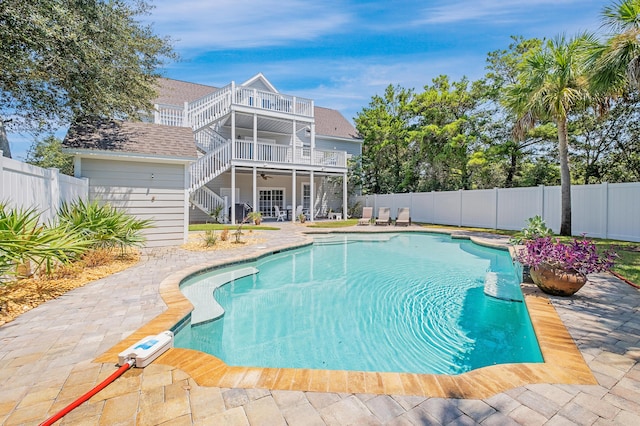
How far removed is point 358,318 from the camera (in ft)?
14.5

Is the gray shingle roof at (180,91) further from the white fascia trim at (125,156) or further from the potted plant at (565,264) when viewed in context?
the potted plant at (565,264)

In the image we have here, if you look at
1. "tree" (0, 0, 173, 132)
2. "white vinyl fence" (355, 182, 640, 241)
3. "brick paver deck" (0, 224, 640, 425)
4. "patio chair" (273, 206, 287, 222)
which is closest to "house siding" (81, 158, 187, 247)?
"tree" (0, 0, 173, 132)

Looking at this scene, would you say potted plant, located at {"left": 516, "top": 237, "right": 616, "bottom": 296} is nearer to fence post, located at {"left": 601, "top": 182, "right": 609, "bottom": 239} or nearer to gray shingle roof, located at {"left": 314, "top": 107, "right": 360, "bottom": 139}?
fence post, located at {"left": 601, "top": 182, "right": 609, "bottom": 239}

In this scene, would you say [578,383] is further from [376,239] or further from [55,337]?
[376,239]

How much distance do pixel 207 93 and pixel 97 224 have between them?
635 inches

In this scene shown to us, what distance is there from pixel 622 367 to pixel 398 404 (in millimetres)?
1998

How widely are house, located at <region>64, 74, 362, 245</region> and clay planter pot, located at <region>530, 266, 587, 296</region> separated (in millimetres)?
8706

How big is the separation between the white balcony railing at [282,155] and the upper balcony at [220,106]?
6.13 ft

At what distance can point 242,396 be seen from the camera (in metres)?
2.12

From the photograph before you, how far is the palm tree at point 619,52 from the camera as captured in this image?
249 inches

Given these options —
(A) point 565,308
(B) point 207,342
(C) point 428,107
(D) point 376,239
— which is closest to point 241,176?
(D) point 376,239

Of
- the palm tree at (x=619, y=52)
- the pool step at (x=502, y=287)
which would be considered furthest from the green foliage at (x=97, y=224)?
the palm tree at (x=619, y=52)

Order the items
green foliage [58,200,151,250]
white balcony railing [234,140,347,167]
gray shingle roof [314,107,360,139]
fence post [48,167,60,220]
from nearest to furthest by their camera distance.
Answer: fence post [48,167,60,220], green foliage [58,200,151,250], white balcony railing [234,140,347,167], gray shingle roof [314,107,360,139]

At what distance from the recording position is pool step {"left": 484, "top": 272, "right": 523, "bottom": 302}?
5.03 metres
